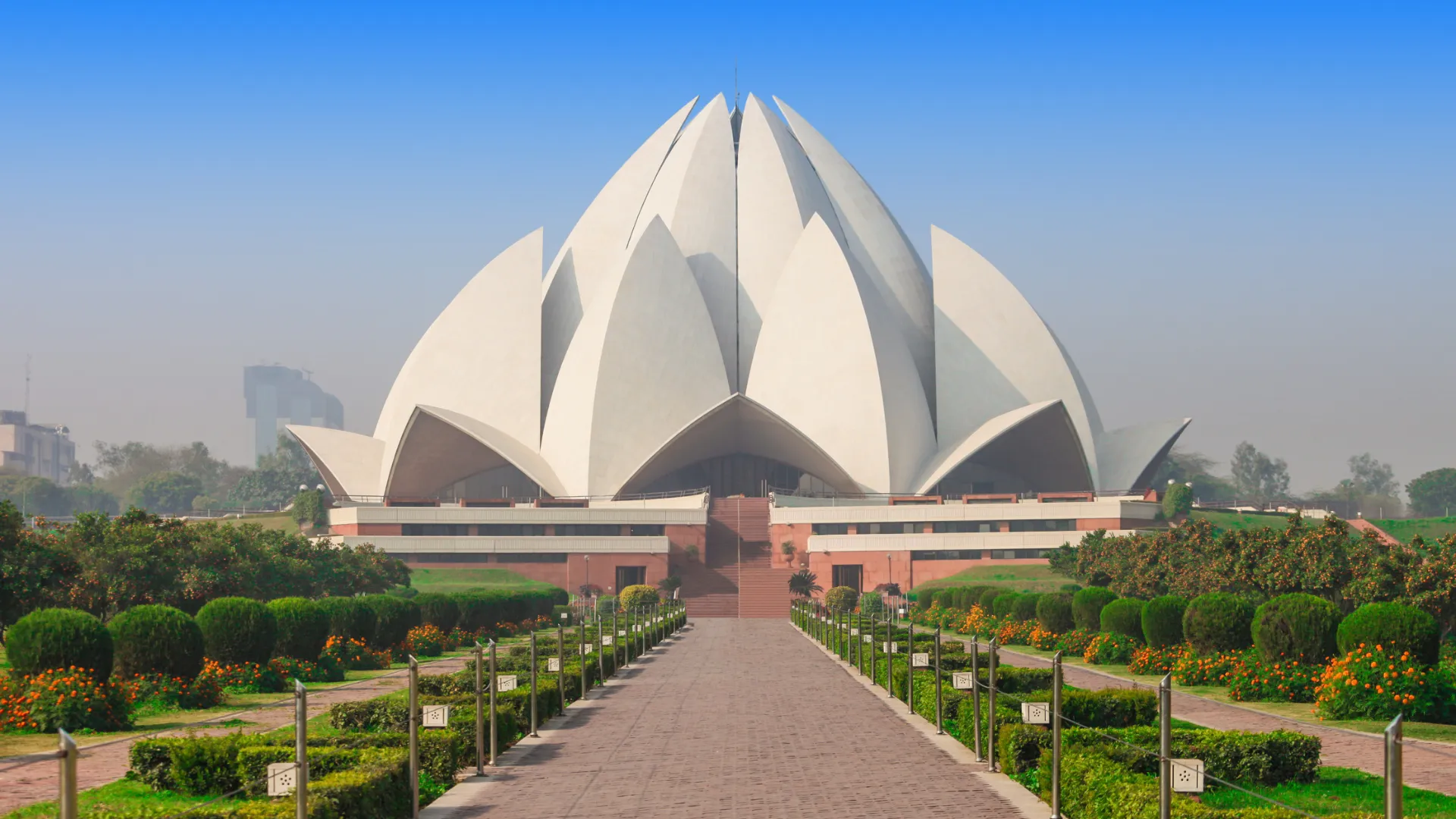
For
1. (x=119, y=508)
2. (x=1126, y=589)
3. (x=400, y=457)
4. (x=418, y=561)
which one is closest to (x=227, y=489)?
(x=119, y=508)

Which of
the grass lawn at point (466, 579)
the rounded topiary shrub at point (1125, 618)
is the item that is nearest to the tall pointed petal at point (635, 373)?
the grass lawn at point (466, 579)

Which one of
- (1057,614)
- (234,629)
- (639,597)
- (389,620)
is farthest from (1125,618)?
(639,597)

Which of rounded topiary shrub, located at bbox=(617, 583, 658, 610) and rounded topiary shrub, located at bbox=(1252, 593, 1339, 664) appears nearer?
rounded topiary shrub, located at bbox=(1252, 593, 1339, 664)

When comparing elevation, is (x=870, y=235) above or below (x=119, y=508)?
→ above

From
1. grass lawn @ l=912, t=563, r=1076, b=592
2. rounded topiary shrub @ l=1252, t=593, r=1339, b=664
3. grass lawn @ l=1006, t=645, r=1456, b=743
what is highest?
rounded topiary shrub @ l=1252, t=593, r=1339, b=664

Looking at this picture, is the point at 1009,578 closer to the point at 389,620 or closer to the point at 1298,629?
the point at 389,620

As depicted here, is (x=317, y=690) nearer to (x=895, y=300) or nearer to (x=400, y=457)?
(x=400, y=457)

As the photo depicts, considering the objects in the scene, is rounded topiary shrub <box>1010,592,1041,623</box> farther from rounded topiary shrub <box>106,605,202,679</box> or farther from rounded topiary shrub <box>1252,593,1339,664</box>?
rounded topiary shrub <box>106,605,202,679</box>

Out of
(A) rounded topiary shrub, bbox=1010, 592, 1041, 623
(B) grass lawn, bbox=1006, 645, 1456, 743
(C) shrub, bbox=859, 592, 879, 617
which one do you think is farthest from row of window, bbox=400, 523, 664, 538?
(B) grass lawn, bbox=1006, 645, 1456, 743
